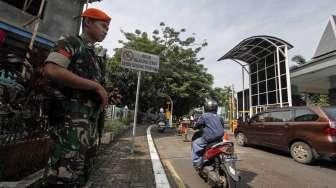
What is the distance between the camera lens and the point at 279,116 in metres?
8.98

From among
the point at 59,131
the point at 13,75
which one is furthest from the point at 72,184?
the point at 13,75

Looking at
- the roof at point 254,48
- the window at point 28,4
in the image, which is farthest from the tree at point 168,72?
the window at point 28,4

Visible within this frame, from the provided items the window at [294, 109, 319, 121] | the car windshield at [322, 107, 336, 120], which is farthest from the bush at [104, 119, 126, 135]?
the car windshield at [322, 107, 336, 120]

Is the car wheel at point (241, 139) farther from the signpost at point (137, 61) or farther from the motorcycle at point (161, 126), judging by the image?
the motorcycle at point (161, 126)

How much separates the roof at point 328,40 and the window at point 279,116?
52.5 ft

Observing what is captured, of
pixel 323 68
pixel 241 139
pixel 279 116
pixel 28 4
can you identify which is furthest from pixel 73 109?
pixel 323 68

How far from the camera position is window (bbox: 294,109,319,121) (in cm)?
749

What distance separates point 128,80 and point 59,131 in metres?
29.0

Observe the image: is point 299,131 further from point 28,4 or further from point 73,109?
Answer: point 28,4

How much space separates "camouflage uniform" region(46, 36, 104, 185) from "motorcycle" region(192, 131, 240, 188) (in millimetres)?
2770

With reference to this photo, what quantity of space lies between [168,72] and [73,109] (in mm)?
28736

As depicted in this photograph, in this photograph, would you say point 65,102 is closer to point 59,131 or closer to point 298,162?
point 59,131

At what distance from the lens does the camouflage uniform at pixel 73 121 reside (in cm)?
186

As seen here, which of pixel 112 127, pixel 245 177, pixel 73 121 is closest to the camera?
pixel 73 121
